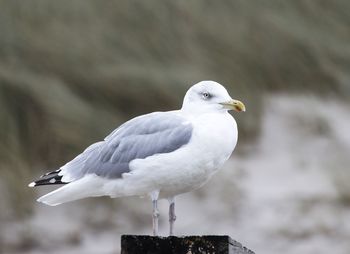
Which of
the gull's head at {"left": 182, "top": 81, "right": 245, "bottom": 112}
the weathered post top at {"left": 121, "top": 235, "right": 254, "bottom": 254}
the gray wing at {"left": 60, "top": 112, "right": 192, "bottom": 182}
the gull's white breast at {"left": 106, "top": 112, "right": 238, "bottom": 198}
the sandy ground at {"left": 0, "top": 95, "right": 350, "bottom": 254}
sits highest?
the sandy ground at {"left": 0, "top": 95, "right": 350, "bottom": 254}

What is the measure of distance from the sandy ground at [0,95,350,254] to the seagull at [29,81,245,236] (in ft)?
9.00

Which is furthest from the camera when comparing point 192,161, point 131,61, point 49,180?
point 131,61

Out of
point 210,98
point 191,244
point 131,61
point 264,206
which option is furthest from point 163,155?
point 131,61

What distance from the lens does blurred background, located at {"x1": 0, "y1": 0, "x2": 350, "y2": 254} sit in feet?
19.0

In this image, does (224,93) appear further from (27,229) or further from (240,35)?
(240,35)

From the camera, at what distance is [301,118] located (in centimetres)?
637

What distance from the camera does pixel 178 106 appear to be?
6004mm

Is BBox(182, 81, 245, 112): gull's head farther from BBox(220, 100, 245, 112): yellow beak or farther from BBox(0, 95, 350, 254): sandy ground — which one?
BBox(0, 95, 350, 254): sandy ground

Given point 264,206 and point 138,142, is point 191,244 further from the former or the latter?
point 264,206

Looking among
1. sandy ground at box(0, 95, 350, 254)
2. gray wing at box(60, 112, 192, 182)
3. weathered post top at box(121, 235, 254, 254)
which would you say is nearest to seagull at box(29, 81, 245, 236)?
gray wing at box(60, 112, 192, 182)

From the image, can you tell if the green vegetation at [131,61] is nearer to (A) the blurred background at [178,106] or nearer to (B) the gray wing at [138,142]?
(A) the blurred background at [178,106]

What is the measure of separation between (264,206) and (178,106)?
2.11 feet

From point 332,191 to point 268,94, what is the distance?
754 millimetres

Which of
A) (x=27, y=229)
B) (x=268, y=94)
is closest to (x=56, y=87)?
(x=27, y=229)
